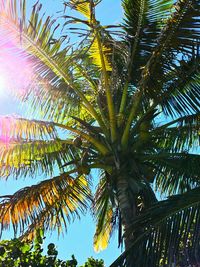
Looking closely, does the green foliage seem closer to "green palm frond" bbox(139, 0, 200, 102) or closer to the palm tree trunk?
the palm tree trunk

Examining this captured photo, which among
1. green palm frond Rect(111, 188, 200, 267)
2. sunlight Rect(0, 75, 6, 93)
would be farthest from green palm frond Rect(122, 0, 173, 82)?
green palm frond Rect(111, 188, 200, 267)

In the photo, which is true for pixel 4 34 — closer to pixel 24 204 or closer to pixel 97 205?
pixel 24 204

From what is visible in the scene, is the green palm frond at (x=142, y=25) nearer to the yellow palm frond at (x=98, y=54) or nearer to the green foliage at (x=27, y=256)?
the yellow palm frond at (x=98, y=54)

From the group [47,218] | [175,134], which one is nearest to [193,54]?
[175,134]

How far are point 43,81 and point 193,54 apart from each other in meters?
2.83

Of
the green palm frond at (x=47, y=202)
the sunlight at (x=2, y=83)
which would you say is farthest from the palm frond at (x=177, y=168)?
the sunlight at (x=2, y=83)

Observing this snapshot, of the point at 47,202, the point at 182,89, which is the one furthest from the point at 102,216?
the point at 182,89

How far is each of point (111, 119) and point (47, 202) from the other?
1.98 meters

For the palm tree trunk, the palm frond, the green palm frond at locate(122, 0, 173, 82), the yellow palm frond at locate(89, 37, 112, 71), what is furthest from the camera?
the yellow palm frond at locate(89, 37, 112, 71)

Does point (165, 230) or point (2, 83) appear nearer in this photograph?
point (165, 230)

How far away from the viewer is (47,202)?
876cm

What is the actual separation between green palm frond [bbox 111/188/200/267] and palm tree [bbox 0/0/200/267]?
1.17 metres

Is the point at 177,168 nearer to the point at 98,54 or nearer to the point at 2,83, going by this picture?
the point at 98,54

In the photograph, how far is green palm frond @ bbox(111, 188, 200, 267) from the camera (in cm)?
560
